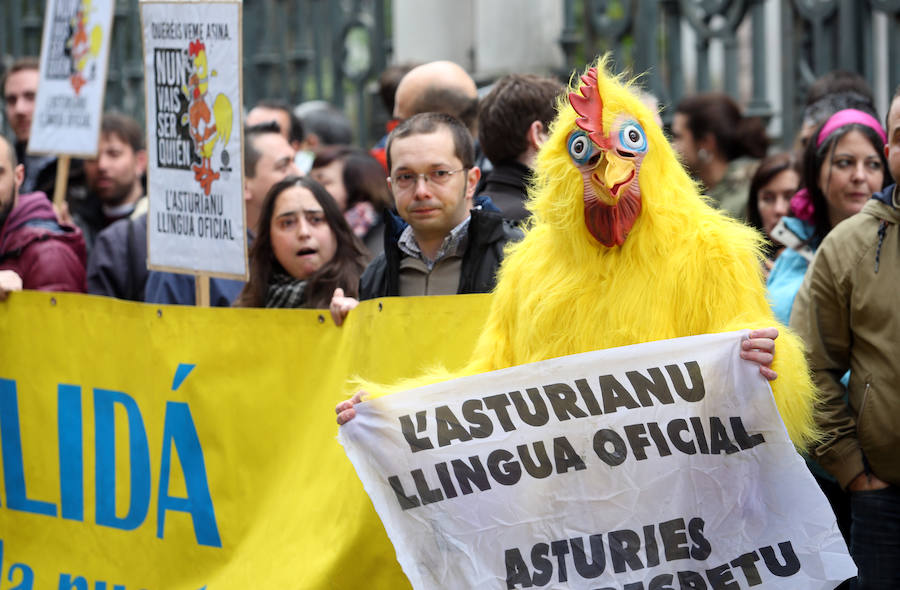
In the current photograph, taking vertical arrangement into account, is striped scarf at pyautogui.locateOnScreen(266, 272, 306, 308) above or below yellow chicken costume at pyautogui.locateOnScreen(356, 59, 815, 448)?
below

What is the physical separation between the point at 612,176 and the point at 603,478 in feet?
2.79

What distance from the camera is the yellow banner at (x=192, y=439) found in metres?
4.28

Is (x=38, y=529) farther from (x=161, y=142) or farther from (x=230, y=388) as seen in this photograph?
(x=161, y=142)

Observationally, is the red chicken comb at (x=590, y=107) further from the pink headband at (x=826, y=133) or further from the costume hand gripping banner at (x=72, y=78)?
the costume hand gripping banner at (x=72, y=78)

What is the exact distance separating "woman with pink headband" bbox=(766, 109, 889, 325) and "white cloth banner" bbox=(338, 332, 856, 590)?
4.63ft

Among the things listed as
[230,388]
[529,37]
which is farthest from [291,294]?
[529,37]

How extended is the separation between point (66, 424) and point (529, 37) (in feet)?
18.9

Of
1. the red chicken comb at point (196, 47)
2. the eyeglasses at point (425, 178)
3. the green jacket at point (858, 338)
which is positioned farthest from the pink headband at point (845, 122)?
the red chicken comb at point (196, 47)

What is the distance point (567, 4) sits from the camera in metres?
9.84

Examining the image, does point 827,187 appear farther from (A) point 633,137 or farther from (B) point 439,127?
(A) point 633,137

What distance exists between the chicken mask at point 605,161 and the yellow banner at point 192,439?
2.64 ft

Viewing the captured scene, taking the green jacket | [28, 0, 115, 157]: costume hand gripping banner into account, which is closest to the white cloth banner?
the green jacket

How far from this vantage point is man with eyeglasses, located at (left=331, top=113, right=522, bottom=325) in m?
4.27

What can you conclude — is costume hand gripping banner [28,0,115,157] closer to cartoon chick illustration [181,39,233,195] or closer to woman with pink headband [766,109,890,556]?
cartoon chick illustration [181,39,233,195]
